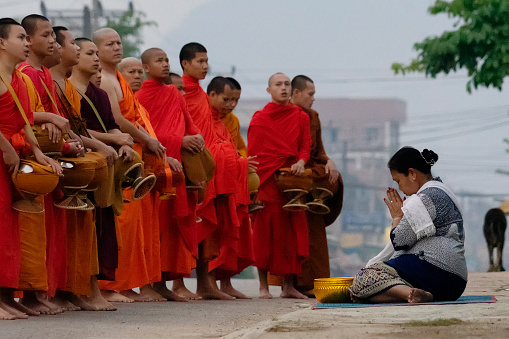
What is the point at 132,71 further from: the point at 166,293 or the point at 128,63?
the point at 166,293

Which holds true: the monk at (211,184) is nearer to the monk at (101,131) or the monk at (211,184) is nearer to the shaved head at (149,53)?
the shaved head at (149,53)

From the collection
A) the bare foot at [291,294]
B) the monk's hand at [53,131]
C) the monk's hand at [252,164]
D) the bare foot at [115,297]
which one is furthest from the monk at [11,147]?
the bare foot at [291,294]

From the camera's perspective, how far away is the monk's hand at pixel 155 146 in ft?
27.2

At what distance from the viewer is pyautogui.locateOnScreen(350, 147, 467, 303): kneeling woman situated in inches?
284

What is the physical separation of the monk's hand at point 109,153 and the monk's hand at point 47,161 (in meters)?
0.71

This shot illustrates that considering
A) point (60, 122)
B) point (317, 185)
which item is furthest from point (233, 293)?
point (60, 122)

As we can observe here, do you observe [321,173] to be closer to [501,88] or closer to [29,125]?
[29,125]

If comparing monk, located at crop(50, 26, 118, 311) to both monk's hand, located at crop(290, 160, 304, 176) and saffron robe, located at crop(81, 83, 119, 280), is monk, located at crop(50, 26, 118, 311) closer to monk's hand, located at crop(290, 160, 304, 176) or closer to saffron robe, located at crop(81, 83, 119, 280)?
saffron robe, located at crop(81, 83, 119, 280)

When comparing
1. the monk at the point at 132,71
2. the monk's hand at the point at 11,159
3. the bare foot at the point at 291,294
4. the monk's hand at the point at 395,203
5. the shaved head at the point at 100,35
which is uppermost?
the shaved head at the point at 100,35

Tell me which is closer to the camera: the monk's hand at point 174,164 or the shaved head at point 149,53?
the monk's hand at point 174,164

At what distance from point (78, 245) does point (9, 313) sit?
43.5 inches

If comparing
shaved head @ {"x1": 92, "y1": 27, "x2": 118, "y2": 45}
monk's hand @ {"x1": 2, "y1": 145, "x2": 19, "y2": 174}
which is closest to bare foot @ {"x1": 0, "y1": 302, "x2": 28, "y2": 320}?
monk's hand @ {"x1": 2, "y1": 145, "x2": 19, "y2": 174}

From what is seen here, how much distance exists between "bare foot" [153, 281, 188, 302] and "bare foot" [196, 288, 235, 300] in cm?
48

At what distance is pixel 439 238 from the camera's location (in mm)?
7289
